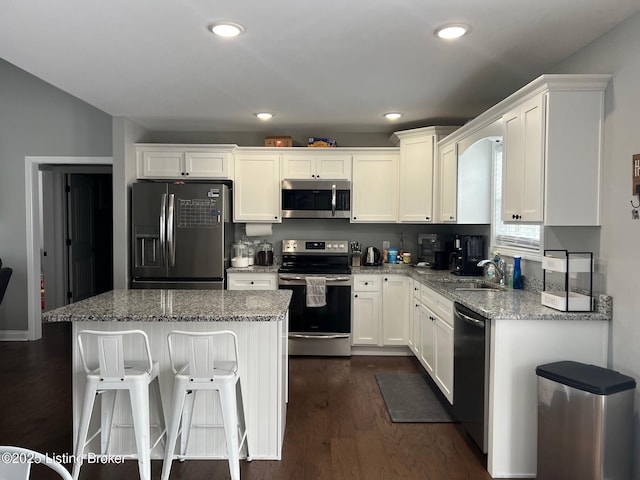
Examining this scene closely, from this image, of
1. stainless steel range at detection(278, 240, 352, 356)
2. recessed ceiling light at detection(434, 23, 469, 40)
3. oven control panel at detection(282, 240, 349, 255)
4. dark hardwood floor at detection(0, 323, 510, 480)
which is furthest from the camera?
oven control panel at detection(282, 240, 349, 255)

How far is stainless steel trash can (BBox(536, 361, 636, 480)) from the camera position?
1.95m

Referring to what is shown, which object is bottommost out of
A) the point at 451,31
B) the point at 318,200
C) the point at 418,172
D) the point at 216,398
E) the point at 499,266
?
the point at 216,398

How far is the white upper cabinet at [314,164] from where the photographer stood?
4.67 m

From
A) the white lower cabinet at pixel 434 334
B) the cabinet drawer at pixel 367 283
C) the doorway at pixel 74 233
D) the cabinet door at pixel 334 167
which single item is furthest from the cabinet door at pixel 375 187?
the doorway at pixel 74 233

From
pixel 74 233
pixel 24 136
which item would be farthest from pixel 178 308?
pixel 74 233

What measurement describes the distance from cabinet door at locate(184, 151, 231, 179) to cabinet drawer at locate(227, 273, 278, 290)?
1087mm

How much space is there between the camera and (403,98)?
11.9ft

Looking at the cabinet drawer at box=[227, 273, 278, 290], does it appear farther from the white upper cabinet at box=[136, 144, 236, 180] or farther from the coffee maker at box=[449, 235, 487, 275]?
the coffee maker at box=[449, 235, 487, 275]

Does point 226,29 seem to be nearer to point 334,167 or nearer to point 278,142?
point 278,142

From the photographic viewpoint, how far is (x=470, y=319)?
2576 mm

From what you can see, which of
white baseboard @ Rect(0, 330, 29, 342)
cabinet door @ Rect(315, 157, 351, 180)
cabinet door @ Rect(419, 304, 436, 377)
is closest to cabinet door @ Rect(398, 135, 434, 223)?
cabinet door @ Rect(315, 157, 351, 180)

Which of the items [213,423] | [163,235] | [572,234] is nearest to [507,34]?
[572,234]

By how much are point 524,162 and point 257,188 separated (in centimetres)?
282

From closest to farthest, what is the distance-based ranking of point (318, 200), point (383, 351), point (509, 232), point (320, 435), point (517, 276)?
point (320, 435), point (517, 276), point (509, 232), point (383, 351), point (318, 200)
